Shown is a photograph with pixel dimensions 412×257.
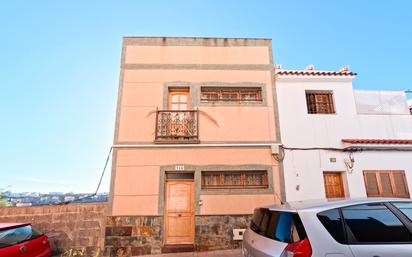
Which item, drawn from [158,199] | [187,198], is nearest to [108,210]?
[158,199]

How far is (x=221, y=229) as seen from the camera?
6637 mm

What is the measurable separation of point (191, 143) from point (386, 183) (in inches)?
256

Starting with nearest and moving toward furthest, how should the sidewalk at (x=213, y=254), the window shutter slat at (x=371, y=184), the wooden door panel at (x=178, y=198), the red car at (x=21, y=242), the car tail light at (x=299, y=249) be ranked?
the car tail light at (x=299, y=249)
the red car at (x=21, y=242)
the sidewalk at (x=213, y=254)
the wooden door panel at (x=178, y=198)
the window shutter slat at (x=371, y=184)

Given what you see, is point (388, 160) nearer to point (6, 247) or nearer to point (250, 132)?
point (250, 132)

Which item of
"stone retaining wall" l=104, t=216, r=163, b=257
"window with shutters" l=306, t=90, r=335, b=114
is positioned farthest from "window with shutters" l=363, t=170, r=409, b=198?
"stone retaining wall" l=104, t=216, r=163, b=257

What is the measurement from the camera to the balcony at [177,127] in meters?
7.28

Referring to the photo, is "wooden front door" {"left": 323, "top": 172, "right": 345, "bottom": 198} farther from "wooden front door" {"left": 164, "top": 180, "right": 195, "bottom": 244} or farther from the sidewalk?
"wooden front door" {"left": 164, "top": 180, "right": 195, "bottom": 244}

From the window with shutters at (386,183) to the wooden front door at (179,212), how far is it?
570cm

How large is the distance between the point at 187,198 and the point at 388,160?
266 inches

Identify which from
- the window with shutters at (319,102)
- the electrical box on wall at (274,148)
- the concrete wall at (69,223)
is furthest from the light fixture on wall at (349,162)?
the concrete wall at (69,223)

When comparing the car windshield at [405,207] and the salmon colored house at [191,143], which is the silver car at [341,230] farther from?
the salmon colored house at [191,143]

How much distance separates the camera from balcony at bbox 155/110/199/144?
7281 millimetres

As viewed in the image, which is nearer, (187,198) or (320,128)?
(187,198)

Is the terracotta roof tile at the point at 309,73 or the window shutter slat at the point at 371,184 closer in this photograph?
the window shutter slat at the point at 371,184
